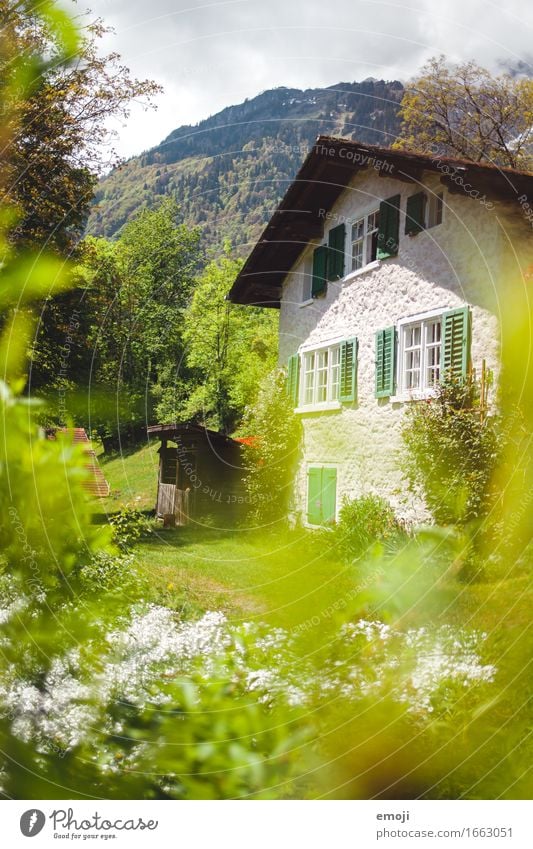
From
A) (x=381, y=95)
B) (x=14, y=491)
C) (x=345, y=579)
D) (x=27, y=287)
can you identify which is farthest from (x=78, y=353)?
(x=381, y=95)

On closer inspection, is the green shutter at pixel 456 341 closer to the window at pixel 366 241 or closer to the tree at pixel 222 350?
the window at pixel 366 241

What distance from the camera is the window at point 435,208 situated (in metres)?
4.43

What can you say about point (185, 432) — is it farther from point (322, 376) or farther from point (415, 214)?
point (415, 214)

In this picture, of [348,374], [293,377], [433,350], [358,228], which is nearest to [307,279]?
[358,228]

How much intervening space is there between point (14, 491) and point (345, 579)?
1.68 m

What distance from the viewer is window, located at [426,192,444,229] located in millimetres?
4427

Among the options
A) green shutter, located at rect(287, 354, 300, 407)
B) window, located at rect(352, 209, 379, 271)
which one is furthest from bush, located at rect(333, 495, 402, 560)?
window, located at rect(352, 209, 379, 271)

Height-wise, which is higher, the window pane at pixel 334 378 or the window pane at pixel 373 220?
the window pane at pixel 373 220

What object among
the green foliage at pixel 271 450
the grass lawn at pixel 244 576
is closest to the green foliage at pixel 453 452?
the grass lawn at pixel 244 576

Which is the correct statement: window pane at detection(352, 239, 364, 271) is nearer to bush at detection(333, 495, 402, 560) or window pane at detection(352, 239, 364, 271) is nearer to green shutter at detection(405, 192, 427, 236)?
green shutter at detection(405, 192, 427, 236)

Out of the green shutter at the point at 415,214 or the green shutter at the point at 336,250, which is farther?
the green shutter at the point at 336,250

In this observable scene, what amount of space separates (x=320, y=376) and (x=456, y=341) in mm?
775

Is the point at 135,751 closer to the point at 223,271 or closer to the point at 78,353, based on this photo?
the point at 78,353
